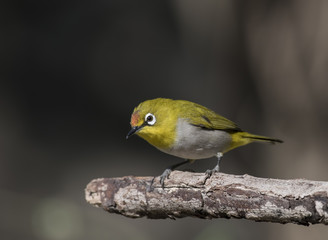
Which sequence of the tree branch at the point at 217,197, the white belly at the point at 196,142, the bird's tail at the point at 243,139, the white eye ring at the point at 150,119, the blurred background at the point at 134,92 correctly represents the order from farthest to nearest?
the blurred background at the point at 134,92
the bird's tail at the point at 243,139
the white belly at the point at 196,142
the white eye ring at the point at 150,119
the tree branch at the point at 217,197

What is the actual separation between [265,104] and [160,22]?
152 inches

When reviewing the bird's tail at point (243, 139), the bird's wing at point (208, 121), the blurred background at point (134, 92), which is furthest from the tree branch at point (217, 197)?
the blurred background at point (134, 92)

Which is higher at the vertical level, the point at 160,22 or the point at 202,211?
the point at 160,22

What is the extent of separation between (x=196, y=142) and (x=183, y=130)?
201 millimetres

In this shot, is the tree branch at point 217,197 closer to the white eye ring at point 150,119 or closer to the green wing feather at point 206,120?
the white eye ring at point 150,119

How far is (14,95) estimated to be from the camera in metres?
9.99

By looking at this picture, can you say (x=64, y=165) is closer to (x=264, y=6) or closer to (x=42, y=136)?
(x=42, y=136)

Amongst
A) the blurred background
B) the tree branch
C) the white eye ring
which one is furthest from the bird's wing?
the blurred background

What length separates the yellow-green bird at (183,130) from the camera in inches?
217

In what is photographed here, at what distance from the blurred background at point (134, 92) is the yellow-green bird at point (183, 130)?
163cm

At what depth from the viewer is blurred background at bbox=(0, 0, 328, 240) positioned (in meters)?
7.35

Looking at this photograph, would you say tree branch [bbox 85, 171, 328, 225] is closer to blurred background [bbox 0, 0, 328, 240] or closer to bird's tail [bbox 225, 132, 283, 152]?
bird's tail [bbox 225, 132, 283, 152]

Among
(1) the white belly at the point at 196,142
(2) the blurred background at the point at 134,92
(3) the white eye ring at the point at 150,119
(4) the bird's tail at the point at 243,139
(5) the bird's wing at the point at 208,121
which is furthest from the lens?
(2) the blurred background at the point at 134,92

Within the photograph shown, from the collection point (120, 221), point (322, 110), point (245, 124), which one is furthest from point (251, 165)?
point (120, 221)
